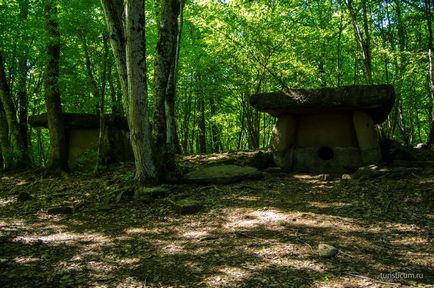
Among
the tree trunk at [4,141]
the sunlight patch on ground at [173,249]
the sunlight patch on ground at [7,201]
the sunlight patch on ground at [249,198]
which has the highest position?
the tree trunk at [4,141]

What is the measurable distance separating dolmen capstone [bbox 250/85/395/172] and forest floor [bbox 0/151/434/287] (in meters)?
1.28

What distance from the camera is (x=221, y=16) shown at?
12.8 m

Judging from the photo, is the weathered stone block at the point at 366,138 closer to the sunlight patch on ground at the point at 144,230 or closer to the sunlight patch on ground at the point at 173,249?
the sunlight patch on ground at the point at 144,230

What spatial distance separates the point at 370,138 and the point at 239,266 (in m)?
5.74

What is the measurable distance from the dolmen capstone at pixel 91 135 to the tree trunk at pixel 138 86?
3.75 meters

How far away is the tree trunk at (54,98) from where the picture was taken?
9.27m

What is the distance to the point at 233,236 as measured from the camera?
4430mm

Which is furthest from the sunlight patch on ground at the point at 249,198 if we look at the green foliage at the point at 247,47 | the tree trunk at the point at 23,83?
the tree trunk at the point at 23,83

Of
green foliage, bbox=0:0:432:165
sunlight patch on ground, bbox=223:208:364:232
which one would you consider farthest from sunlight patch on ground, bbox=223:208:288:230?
green foliage, bbox=0:0:432:165

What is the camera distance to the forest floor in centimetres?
333

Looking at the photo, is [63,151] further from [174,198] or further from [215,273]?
[215,273]

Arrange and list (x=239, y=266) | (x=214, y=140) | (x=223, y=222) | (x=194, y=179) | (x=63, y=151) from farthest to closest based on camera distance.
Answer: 1. (x=214, y=140)
2. (x=63, y=151)
3. (x=194, y=179)
4. (x=223, y=222)
5. (x=239, y=266)

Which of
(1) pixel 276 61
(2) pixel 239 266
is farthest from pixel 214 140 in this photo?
(2) pixel 239 266

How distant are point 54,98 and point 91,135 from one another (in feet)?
5.29
